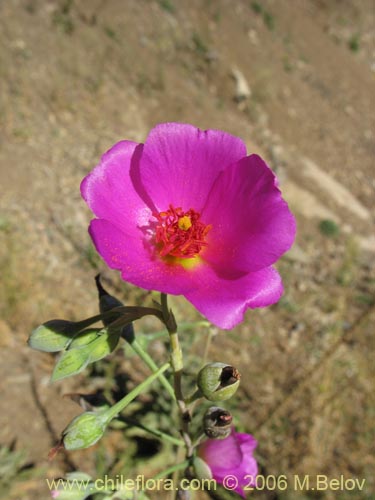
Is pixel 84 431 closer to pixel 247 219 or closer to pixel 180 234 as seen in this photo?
pixel 180 234

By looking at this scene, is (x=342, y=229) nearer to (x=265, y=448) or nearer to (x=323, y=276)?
(x=323, y=276)

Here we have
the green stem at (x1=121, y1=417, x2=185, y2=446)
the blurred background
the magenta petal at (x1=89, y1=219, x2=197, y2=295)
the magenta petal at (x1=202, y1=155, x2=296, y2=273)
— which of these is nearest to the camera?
the magenta petal at (x1=89, y1=219, x2=197, y2=295)

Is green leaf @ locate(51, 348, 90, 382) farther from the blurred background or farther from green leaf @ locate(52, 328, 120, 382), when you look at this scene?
the blurred background

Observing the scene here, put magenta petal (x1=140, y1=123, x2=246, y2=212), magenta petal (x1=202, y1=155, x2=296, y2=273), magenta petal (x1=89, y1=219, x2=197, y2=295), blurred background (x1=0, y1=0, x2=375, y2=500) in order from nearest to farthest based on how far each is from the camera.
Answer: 1. magenta petal (x1=89, y1=219, x2=197, y2=295)
2. magenta petal (x1=202, y1=155, x2=296, y2=273)
3. magenta petal (x1=140, y1=123, x2=246, y2=212)
4. blurred background (x1=0, y1=0, x2=375, y2=500)

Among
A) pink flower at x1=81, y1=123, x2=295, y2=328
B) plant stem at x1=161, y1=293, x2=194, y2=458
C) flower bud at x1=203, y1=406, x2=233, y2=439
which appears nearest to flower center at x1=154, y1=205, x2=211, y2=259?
pink flower at x1=81, y1=123, x2=295, y2=328

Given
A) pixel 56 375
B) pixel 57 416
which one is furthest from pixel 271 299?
pixel 57 416

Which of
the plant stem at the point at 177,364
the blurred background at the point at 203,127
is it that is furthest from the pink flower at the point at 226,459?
the blurred background at the point at 203,127

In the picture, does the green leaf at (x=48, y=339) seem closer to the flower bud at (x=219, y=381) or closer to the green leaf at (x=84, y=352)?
→ the green leaf at (x=84, y=352)
